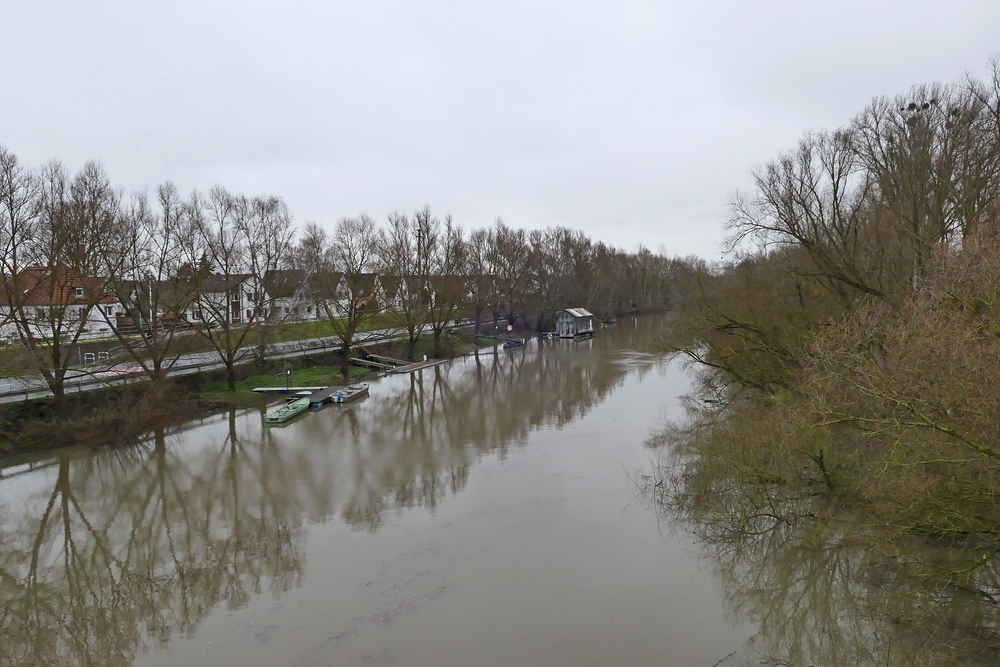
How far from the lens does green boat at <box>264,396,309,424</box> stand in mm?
20531

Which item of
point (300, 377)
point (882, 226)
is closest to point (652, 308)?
point (300, 377)

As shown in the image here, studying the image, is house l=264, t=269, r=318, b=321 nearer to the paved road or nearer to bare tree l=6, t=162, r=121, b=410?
the paved road

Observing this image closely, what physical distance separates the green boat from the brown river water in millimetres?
1570

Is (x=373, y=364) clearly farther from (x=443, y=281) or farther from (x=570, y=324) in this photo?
(x=570, y=324)

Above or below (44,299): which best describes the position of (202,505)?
below

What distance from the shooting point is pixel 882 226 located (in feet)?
54.1

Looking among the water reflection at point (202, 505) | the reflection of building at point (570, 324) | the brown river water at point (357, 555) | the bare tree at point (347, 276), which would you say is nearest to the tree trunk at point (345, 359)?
the bare tree at point (347, 276)

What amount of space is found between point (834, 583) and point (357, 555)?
7191 millimetres

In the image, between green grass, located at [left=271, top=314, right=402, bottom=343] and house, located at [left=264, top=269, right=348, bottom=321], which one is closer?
house, located at [left=264, top=269, right=348, bottom=321]

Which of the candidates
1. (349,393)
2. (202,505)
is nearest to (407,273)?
(349,393)

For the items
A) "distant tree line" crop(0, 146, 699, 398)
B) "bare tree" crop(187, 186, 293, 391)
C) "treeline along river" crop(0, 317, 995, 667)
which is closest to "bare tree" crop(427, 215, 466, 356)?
"distant tree line" crop(0, 146, 699, 398)

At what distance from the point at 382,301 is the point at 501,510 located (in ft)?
80.1

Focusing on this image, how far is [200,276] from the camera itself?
935 inches

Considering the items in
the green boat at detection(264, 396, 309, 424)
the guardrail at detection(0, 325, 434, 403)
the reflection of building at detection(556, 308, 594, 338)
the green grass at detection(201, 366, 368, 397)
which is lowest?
the green boat at detection(264, 396, 309, 424)
